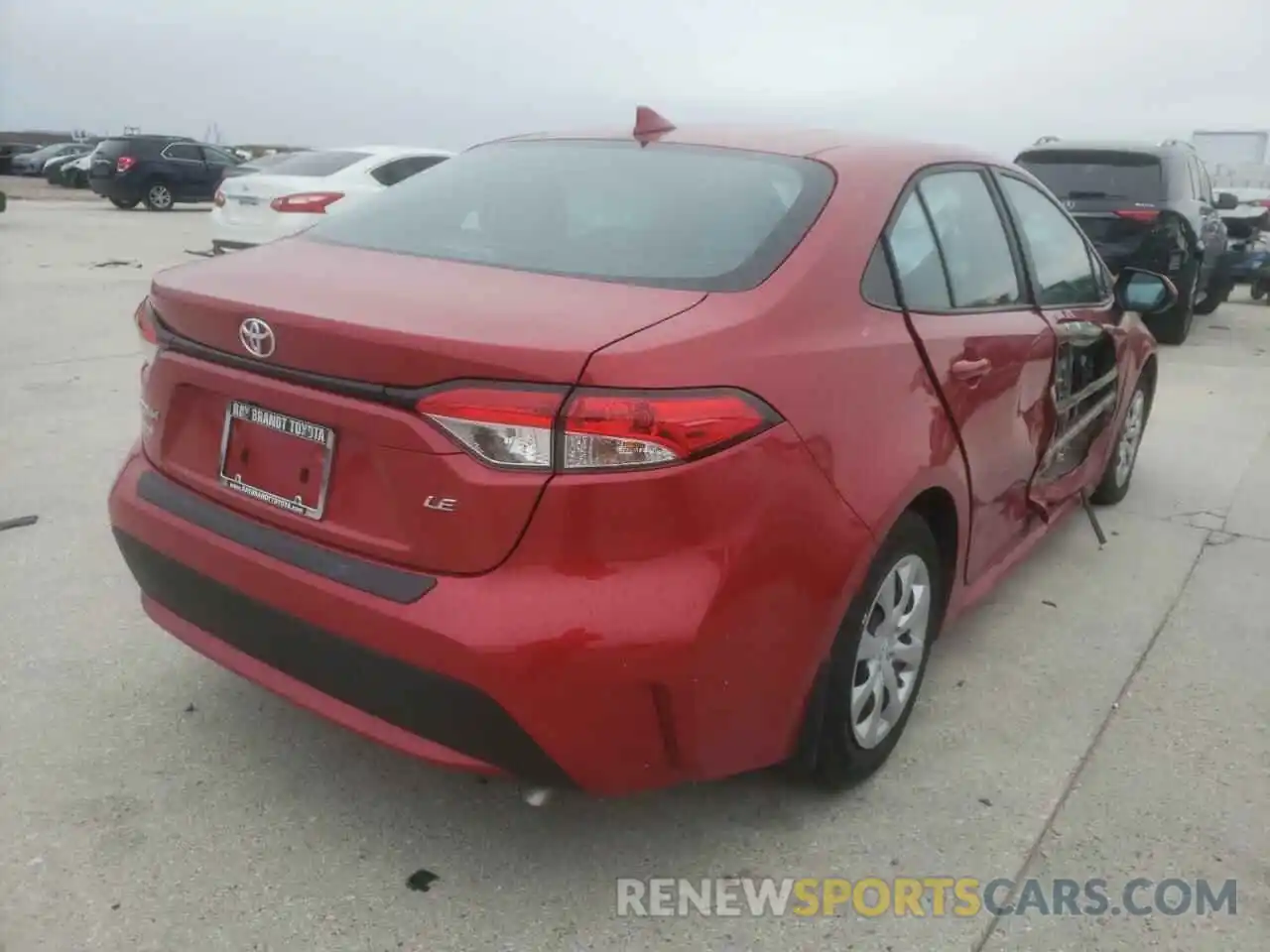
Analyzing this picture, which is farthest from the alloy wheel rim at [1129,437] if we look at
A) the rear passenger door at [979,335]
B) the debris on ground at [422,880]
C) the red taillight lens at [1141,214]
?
the red taillight lens at [1141,214]

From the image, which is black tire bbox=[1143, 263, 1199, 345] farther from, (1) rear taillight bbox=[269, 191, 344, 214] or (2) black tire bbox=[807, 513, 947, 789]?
(2) black tire bbox=[807, 513, 947, 789]

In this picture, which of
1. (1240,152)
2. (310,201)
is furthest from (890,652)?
(1240,152)

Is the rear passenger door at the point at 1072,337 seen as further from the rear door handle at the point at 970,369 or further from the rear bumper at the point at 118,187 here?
the rear bumper at the point at 118,187

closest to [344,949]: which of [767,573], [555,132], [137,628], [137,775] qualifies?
[137,775]

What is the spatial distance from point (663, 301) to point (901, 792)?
1.42 m

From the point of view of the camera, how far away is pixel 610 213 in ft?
8.77

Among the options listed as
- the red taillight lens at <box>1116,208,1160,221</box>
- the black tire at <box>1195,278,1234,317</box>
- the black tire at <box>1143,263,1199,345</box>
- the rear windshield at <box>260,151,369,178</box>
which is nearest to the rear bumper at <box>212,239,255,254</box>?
the rear windshield at <box>260,151,369,178</box>

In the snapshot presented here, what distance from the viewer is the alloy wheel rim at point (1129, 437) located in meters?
4.87

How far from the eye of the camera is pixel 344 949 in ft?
7.05

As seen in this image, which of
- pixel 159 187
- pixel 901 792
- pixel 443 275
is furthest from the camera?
pixel 159 187

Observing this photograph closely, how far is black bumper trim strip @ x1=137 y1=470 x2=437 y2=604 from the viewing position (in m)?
2.04

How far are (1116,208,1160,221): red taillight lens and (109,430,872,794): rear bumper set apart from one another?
7.81 metres

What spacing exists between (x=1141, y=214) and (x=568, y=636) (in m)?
8.52

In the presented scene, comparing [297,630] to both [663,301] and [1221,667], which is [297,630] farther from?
[1221,667]
